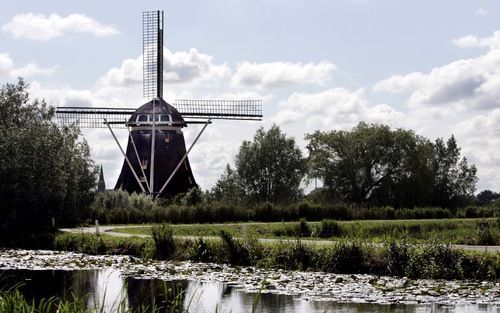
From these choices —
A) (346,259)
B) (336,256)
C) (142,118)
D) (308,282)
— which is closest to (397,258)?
(346,259)

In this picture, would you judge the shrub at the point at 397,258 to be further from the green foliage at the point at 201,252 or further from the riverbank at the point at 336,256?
the green foliage at the point at 201,252

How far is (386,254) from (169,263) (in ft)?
24.9

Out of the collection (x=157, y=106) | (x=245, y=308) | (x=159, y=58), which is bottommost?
(x=245, y=308)

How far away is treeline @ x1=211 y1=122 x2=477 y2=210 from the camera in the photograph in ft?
213

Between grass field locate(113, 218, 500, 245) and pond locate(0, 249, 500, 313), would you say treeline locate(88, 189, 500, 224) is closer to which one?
grass field locate(113, 218, 500, 245)

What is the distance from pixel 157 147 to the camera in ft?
196

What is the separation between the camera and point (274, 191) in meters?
69.2

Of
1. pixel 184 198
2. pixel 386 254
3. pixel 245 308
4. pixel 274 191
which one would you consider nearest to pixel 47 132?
pixel 184 198

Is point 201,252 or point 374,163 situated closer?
point 201,252

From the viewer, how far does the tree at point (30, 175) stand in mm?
38844

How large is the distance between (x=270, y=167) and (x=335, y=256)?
45330 millimetres

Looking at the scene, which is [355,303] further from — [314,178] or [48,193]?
[314,178]

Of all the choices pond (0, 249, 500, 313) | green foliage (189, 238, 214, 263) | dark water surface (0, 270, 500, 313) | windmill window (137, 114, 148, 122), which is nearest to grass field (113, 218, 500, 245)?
green foliage (189, 238, 214, 263)

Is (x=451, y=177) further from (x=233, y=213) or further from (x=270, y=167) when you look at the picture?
(x=233, y=213)
